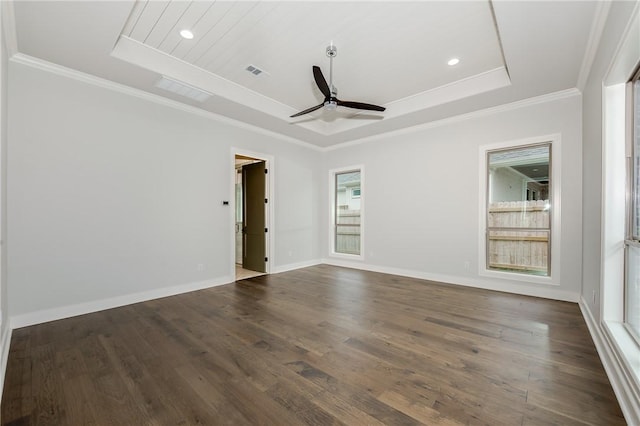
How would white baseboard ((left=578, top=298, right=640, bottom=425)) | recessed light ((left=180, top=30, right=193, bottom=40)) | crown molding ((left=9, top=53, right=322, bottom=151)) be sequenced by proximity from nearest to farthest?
white baseboard ((left=578, top=298, right=640, bottom=425)), recessed light ((left=180, top=30, right=193, bottom=40)), crown molding ((left=9, top=53, right=322, bottom=151))

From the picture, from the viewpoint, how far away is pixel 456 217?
4.67 metres

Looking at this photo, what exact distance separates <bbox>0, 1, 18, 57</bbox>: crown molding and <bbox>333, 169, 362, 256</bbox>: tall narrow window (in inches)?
206

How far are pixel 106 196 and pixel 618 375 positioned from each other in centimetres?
518

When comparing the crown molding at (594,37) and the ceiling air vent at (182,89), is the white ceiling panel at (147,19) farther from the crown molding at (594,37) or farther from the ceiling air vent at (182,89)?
the crown molding at (594,37)

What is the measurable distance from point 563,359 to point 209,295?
13.4 feet

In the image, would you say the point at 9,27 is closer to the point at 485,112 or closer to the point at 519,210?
the point at 485,112

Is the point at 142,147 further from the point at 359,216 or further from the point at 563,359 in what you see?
the point at 563,359

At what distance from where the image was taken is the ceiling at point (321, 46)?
2.48 metres

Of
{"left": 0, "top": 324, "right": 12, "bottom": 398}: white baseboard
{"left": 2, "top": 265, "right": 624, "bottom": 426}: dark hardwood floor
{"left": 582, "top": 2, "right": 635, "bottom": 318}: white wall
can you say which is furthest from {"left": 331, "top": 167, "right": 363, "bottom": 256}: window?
{"left": 0, "top": 324, "right": 12, "bottom": 398}: white baseboard

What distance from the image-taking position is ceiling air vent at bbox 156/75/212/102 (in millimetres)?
3487

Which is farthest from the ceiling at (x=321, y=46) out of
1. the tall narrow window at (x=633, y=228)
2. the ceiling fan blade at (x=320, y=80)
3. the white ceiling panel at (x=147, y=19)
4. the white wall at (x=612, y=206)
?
the tall narrow window at (x=633, y=228)

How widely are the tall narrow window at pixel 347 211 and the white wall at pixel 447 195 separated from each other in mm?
354

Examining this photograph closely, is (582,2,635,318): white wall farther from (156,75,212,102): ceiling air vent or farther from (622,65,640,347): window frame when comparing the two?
(156,75,212,102): ceiling air vent

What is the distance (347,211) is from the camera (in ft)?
21.3
